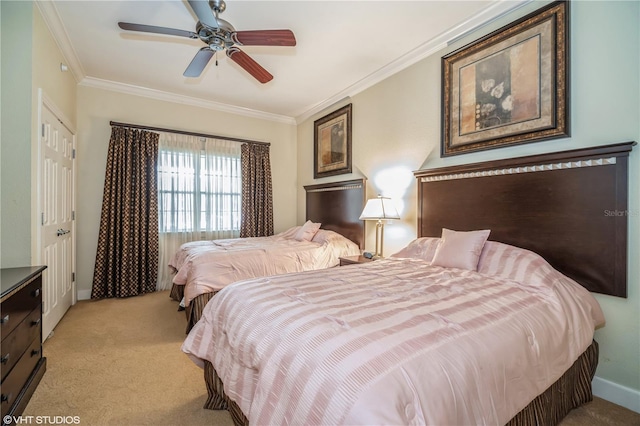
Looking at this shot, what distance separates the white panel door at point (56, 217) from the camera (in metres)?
2.51

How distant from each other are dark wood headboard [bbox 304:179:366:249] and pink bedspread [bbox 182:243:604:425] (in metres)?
1.89

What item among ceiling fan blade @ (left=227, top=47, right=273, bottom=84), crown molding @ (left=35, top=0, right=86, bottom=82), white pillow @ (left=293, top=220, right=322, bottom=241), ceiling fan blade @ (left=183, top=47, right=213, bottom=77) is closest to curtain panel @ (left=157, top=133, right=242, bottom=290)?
crown molding @ (left=35, top=0, right=86, bottom=82)

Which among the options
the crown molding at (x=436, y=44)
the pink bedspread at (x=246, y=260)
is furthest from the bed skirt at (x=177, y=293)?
the crown molding at (x=436, y=44)

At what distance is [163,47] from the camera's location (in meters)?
3.00

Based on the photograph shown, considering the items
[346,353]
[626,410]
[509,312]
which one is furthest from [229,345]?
[626,410]

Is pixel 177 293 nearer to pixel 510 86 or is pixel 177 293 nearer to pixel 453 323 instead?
pixel 453 323

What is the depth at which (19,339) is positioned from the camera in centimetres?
171

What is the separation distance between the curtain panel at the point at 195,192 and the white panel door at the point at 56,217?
3.29 feet

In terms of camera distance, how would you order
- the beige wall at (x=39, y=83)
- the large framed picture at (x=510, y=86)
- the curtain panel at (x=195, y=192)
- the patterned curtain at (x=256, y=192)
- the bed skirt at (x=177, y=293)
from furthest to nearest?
the patterned curtain at (x=256, y=192), the curtain panel at (x=195, y=192), the bed skirt at (x=177, y=293), the beige wall at (x=39, y=83), the large framed picture at (x=510, y=86)

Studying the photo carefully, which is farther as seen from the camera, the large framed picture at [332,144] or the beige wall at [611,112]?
the large framed picture at [332,144]

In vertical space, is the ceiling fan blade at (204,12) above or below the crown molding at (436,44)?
below

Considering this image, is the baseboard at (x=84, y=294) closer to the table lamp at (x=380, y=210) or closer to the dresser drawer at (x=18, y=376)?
the dresser drawer at (x=18, y=376)

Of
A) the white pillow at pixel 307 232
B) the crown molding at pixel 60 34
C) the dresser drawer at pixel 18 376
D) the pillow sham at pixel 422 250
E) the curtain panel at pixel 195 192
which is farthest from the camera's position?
the curtain panel at pixel 195 192

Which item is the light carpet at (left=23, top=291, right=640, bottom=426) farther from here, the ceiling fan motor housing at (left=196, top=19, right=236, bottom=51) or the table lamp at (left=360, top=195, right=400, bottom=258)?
the ceiling fan motor housing at (left=196, top=19, right=236, bottom=51)
